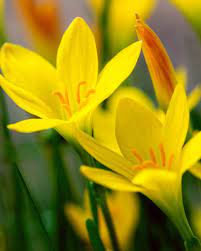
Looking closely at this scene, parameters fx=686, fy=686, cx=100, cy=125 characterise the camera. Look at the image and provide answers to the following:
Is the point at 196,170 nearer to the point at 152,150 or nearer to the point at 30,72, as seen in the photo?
the point at 152,150

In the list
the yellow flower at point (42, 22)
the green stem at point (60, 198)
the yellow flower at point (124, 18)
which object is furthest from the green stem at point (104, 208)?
the yellow flower at point (124, 18)

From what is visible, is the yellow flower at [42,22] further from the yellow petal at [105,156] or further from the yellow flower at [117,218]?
the yellow petal at [105,156]

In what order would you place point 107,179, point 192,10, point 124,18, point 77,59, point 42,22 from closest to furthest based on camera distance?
1. point 107,179
2. point 77,59
3. point 192,10
4. point 42,22
5. point 124,18

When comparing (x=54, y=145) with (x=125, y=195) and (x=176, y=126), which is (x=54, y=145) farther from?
(x=176, y=126)

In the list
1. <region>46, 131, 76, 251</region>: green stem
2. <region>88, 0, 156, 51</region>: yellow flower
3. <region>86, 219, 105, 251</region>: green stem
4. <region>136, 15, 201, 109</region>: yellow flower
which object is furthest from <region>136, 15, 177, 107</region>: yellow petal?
<region>88, 0, 156, 51</region>: yellow flower

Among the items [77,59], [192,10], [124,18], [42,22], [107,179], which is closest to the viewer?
[107,179]

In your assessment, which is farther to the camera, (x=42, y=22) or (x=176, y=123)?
(x=42, y=22)

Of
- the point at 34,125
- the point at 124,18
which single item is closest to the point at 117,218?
the point at 34,125

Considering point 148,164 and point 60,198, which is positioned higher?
point 148,164
